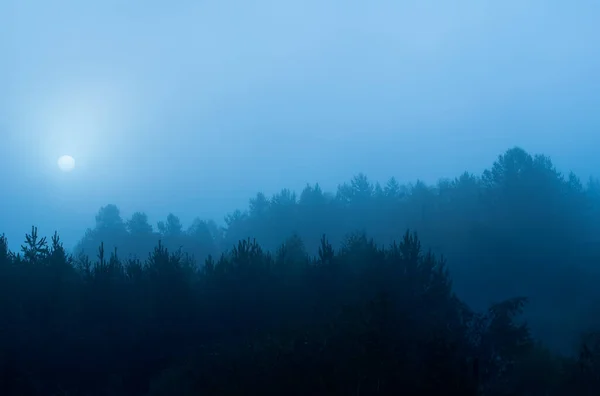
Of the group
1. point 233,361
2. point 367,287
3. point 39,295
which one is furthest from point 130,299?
point 233,361

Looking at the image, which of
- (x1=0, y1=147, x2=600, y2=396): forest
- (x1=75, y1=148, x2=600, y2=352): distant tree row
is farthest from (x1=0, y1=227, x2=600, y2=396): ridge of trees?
(x1=75, y1=148, x2=600, y2=352): distant tree row

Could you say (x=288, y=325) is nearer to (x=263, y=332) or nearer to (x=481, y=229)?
(x=263, y=332)

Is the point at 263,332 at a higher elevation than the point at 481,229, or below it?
below

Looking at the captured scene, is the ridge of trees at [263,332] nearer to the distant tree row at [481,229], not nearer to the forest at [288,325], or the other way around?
the forest at [288,325]

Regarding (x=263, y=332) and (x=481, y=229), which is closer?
(x=263, y=332)

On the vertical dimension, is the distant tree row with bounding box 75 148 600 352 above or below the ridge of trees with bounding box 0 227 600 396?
above

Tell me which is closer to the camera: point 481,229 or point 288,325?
point 288,325

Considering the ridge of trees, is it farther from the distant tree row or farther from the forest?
the distant tree row

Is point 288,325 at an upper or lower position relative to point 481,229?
Result: lower

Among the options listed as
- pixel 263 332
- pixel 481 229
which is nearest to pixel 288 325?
pixel 263 332

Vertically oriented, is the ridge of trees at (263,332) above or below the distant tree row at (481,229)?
below

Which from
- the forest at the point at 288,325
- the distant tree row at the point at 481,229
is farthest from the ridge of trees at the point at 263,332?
the distant tree row at the point at 481,229

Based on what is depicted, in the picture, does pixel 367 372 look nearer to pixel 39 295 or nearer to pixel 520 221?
pixel 39 295

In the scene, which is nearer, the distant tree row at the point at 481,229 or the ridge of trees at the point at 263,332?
the ridge of trees at the point at 263,332
